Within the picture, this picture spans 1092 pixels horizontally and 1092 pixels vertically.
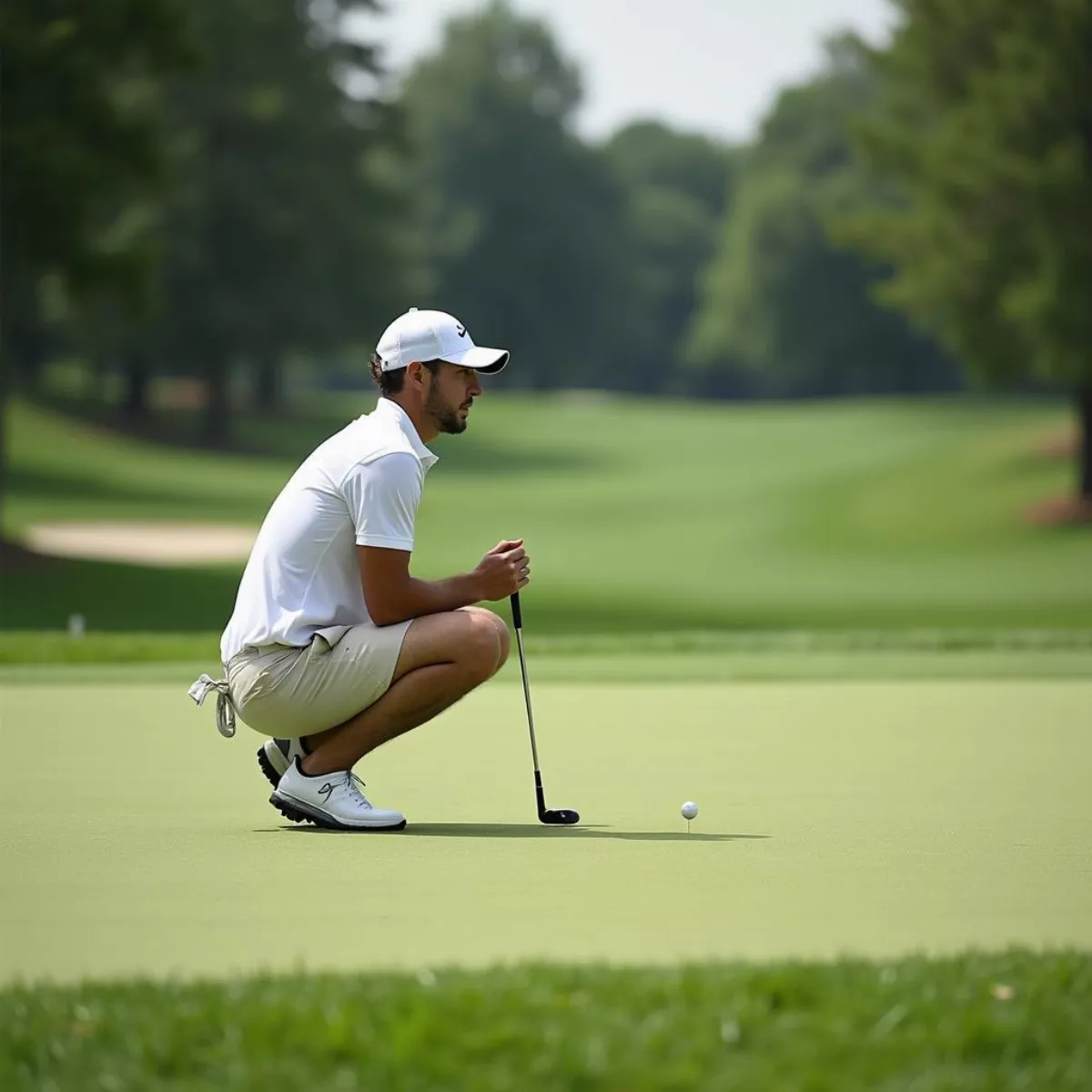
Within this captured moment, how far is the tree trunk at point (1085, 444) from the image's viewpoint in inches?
1253

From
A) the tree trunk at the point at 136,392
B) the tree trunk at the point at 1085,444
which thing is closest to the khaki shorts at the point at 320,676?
the tree trunk at the point at 1085,444

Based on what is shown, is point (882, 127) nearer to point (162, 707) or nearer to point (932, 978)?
point (162, 707)

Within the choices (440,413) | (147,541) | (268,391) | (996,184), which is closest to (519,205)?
(268,391)

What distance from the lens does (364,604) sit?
6.13 m

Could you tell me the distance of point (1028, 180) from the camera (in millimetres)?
27734

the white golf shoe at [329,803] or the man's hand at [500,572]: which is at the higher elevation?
the man's hand at [500,572]

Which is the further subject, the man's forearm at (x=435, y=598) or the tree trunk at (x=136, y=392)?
the tree trunk at (x=136, y=392)

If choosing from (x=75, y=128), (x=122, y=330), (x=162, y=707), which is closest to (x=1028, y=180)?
(x=75, y=128)

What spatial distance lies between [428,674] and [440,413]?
2.58ft

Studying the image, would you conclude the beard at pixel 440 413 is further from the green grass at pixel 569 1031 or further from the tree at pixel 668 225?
the tree at pixel 668 225

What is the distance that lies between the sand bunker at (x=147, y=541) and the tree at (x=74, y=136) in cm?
766

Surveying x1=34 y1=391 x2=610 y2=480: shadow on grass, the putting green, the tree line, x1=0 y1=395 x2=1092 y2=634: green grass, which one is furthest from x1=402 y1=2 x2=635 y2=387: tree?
the putting green

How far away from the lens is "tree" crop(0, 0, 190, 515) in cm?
2217

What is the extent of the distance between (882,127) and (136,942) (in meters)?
28.4
